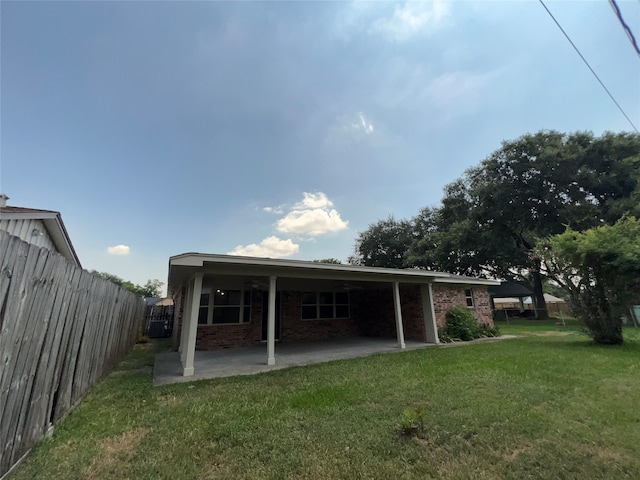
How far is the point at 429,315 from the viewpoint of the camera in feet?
31.6

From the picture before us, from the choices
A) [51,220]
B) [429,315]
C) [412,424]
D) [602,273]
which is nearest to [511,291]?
[602,273]

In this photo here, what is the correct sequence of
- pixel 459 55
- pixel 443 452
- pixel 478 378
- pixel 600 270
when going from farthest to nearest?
pixel 600 270, pixel 459 55, pixel 478 378, pixel 443 452

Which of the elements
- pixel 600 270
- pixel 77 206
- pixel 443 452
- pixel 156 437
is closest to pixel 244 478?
pixel 156 437

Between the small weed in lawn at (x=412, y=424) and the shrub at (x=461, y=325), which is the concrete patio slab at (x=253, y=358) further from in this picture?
the small weed in lawn at (x=412, y=424)

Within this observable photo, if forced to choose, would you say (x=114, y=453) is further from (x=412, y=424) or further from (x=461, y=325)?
(x=461, y=325)

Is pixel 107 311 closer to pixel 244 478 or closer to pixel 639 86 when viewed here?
pixel 244 478

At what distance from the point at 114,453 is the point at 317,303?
27.8 ft

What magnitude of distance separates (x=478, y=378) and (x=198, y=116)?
37.0 feet

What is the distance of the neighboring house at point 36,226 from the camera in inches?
258

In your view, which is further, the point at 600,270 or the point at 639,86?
the point at 600,270

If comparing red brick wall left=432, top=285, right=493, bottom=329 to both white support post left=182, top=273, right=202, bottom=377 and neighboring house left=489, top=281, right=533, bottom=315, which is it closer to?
white support post left=182, top=273, right=202, bottom=377

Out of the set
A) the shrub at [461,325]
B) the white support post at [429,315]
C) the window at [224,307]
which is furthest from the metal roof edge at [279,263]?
the window at [224,307]

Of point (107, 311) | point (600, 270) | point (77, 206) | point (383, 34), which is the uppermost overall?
point (383, 34)

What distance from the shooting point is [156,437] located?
2.94 m
